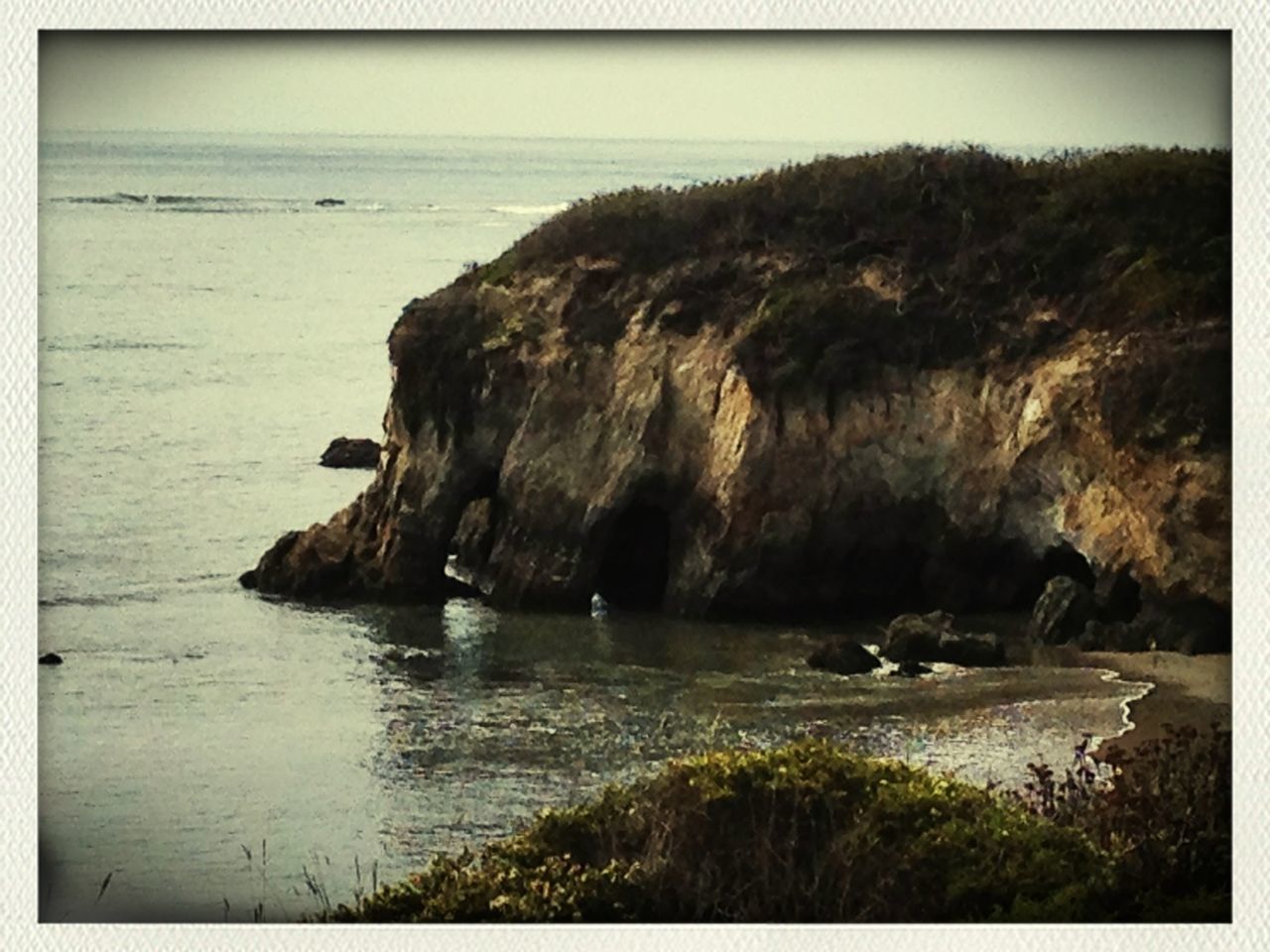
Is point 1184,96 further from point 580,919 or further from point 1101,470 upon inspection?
point 580,919

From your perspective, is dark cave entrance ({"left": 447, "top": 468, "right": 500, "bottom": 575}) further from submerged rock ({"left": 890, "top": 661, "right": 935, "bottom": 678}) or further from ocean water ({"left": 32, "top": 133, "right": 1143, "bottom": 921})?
submerged rock ({"left": 890, "top": 661, "right": 935, "bottom": 678})

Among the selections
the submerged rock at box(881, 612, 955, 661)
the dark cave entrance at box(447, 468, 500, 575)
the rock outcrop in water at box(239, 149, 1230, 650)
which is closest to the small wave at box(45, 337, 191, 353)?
the rock outcrop in water at box(239, 149, 1230, 650)

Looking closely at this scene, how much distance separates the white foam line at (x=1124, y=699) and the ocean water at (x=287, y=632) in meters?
0.02

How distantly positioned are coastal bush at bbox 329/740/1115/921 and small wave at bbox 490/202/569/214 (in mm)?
1759

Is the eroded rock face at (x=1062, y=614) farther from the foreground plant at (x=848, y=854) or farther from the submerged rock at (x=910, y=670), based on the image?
the foreground plant at (x=848, y=854)

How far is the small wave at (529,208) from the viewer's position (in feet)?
26.0

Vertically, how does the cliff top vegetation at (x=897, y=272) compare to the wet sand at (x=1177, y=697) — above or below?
above

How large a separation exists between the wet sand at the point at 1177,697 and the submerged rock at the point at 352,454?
2366 millimetres

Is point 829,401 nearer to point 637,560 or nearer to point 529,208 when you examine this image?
point 637,560

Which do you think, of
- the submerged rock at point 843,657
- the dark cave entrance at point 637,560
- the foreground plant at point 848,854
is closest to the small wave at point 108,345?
the dark cave entrance at point 637,560

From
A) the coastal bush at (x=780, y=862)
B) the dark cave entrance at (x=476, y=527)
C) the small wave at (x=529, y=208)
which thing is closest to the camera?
the coastal bush at (x=780, y=862)

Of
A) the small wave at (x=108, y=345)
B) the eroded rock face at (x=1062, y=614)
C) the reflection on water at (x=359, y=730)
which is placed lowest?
the reflection on water at (x=359, y=730)

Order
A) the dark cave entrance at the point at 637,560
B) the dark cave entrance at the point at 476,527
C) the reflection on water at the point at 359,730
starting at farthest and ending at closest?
the dark cave entrance at the point at 476,527 < the dark cave entrance at the point at 637,560 < the reflection on water at the point at 359,730

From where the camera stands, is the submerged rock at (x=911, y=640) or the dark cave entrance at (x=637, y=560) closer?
the submerged rock at (x=911, y=640)
